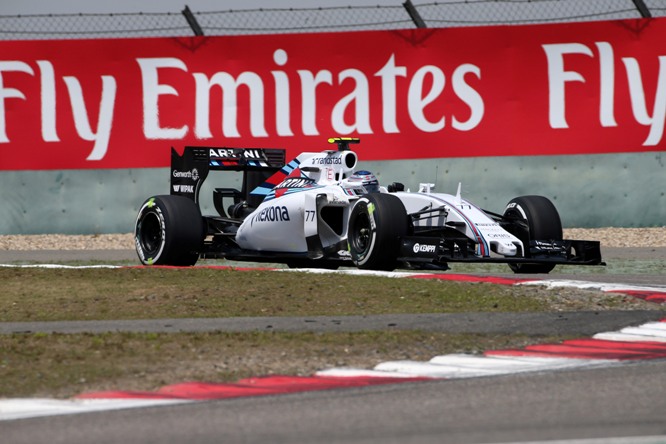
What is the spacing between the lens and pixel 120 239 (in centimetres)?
1889

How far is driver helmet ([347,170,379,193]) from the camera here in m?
14.2

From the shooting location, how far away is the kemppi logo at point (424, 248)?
12.8 meters

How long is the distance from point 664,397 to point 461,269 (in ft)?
30.0

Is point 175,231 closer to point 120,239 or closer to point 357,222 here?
point 357,222

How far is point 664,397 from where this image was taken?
6262 millimetres

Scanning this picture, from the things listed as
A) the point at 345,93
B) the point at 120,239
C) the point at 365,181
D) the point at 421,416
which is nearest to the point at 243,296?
the point at 365,181

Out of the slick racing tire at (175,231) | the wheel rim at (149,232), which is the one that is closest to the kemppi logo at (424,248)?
the slick racing tire at (175,231)

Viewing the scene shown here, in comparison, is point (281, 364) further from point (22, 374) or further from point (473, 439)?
point (473, 439)

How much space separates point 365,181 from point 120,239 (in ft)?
18.9

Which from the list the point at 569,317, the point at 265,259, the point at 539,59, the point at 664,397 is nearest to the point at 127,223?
the point at 265,259

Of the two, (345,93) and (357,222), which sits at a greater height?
(345,93)

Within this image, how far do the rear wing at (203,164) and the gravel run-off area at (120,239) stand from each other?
3.19 meters

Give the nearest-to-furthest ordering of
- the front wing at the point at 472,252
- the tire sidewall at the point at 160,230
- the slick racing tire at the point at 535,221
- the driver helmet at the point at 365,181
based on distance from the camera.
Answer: the front wing at the point at 472,252 → the slick racing tire at the point at 535,221 → the driver helmet at the point at 365,181 → the tire sidewall at the point at 160,230

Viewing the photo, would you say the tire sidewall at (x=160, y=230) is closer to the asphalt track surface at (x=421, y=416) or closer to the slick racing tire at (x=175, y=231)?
the slick racing tire at (x=175, y=231)
